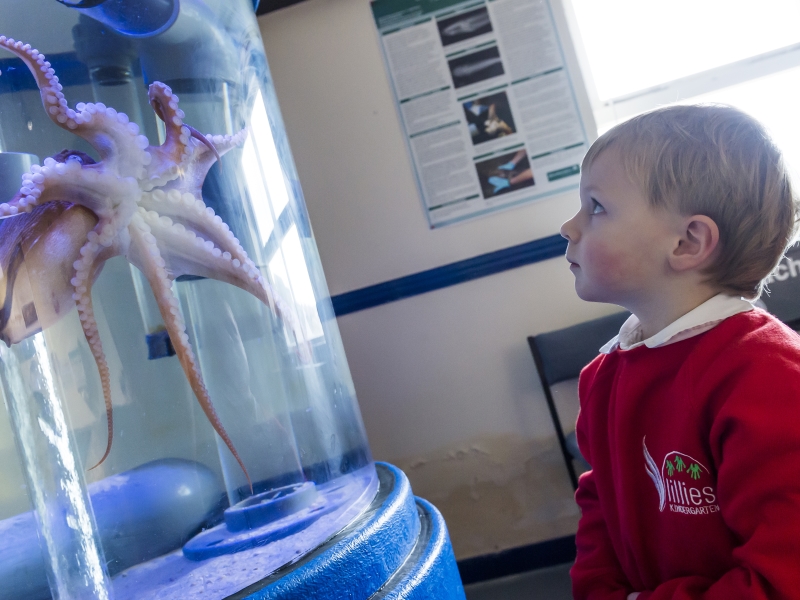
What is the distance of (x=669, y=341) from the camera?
684mm

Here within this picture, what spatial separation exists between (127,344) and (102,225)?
119 mm

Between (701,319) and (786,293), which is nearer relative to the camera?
(701,319)

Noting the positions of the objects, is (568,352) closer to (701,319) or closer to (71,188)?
(701,319)

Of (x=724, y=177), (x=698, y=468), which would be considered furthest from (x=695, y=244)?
(x=698, y=468)

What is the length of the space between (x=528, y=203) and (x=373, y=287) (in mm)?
566

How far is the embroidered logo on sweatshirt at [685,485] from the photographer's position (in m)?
0.61

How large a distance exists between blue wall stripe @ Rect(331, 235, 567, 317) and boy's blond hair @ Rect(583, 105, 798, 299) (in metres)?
1.28

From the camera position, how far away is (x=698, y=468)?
61cm

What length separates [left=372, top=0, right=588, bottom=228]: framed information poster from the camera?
2021 mm

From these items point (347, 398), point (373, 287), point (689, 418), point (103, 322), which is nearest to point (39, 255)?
point (103, 322)

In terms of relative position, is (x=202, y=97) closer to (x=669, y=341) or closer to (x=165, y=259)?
(x=165, y=259)

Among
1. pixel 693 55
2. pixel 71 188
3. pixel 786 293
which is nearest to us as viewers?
pixel 71 188

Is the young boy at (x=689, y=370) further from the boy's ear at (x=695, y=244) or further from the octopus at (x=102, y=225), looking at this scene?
the octopus at (x=102, y=225)

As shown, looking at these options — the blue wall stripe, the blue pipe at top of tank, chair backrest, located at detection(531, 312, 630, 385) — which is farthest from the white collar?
the blue wall stripe
